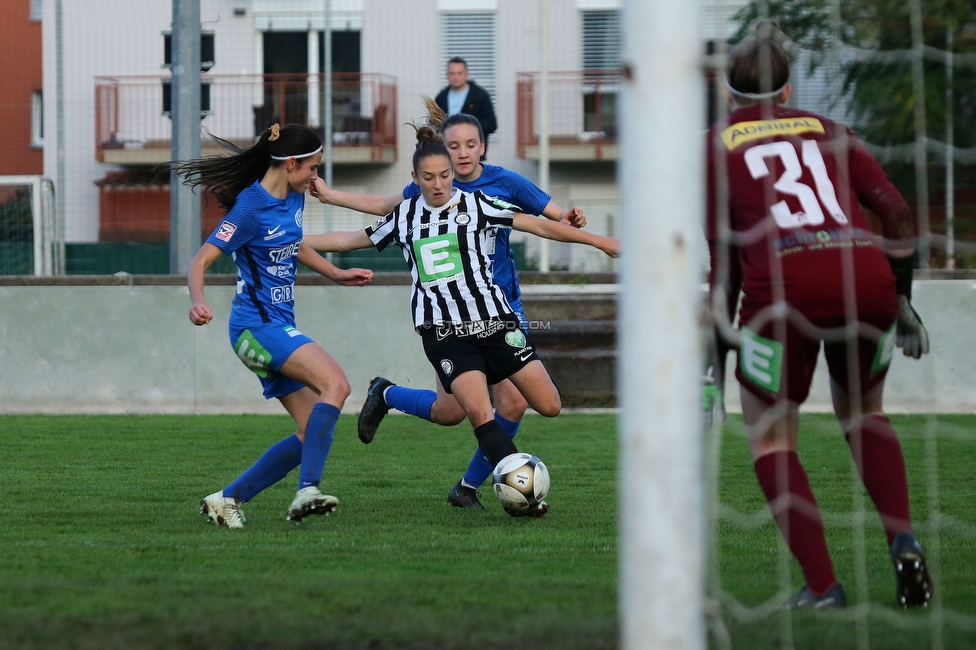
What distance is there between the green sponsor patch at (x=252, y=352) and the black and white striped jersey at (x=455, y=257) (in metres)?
0.71

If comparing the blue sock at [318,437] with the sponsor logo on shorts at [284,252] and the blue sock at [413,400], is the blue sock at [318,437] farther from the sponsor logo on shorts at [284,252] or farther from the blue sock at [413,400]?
the blue sock at [413,400]

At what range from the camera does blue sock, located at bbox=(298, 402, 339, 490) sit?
5.02 m

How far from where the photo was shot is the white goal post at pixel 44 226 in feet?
34.8

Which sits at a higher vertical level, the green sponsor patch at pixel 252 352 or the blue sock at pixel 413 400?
the green sponsor patch at pixel 252 352

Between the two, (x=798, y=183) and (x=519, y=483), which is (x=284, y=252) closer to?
(x=519, y=483)

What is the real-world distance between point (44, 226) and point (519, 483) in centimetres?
723

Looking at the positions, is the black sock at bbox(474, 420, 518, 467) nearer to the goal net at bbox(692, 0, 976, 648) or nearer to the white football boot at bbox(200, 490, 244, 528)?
the goal net at bbox(692, 0, 976, 648)

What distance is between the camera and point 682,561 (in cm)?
248

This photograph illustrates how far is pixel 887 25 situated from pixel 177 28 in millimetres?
5990

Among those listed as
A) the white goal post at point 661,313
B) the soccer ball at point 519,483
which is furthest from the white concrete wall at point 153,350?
the white goal post at point 661,313

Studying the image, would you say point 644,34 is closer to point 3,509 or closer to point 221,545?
point 221,545

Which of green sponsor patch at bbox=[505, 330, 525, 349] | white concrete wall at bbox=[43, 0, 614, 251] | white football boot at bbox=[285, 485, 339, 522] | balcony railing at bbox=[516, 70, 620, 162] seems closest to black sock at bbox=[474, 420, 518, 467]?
green sponsor patch at bbox=[505, 330, 525, 349]

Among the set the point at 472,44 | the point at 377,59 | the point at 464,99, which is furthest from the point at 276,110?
the point at 464,99

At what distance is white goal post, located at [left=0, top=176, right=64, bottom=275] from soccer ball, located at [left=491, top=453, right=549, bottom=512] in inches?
266
